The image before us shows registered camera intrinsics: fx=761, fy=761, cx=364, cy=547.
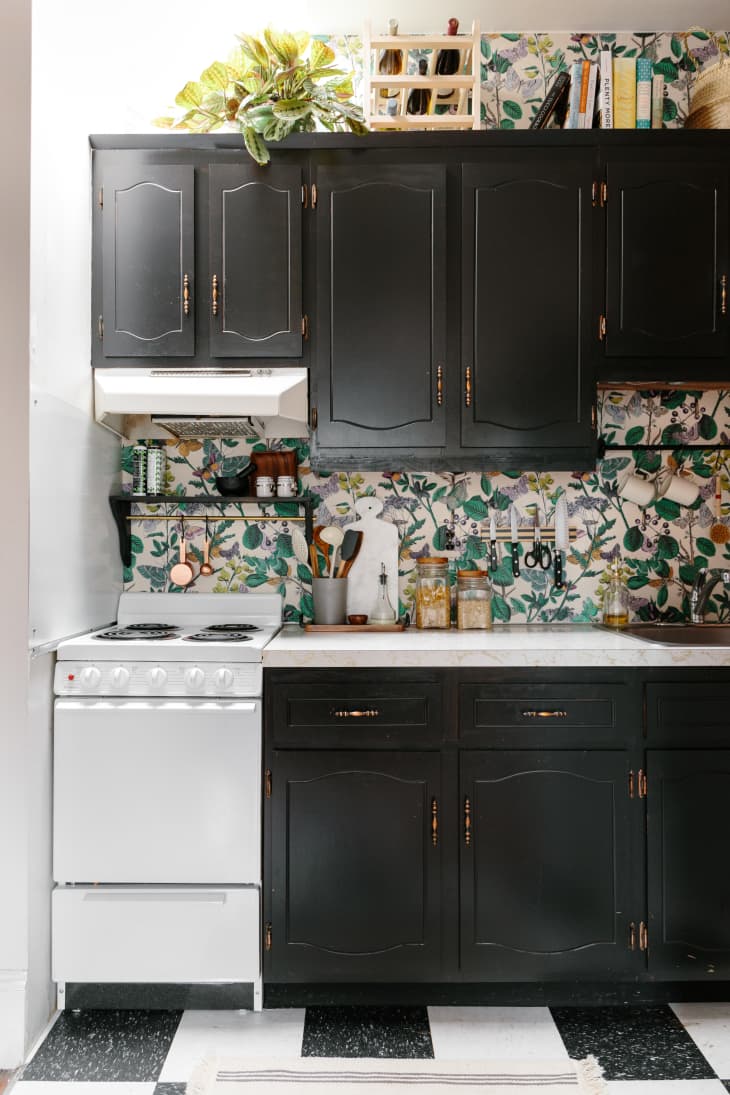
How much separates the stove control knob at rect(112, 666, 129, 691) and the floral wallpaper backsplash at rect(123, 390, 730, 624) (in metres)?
0.67

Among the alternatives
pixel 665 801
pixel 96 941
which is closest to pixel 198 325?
pixel 96 941

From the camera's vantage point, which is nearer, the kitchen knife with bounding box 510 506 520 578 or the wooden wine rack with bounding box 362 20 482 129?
the wooden wine rack with bounding box 362 20 482 129

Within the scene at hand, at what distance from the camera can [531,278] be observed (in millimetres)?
2355

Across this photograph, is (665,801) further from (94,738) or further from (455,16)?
(455,16)

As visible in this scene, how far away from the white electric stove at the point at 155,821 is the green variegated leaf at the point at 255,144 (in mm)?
1488

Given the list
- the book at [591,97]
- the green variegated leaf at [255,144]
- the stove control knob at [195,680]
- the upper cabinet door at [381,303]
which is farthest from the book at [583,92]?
the stove control knob at [195,680]

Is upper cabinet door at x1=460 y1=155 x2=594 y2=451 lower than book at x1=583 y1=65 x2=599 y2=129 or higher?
lower

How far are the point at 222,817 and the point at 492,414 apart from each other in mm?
1415

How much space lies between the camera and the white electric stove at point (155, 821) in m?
2.01

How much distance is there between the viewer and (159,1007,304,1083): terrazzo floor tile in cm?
187

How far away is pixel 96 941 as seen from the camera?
6.59ft

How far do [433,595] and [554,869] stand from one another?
921 mm

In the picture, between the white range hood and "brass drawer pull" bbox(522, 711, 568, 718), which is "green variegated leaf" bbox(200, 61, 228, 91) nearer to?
the white range hood

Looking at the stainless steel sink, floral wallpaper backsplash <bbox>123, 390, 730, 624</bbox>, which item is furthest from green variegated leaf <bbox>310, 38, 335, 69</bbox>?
the stainless steel sink
